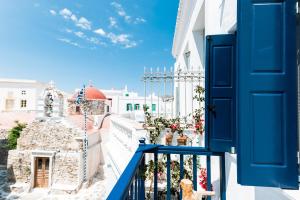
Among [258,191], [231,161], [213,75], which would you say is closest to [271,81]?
[213,75]

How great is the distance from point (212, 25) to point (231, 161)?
9.68 feet

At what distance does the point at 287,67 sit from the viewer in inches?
59.4

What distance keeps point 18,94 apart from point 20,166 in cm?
2999

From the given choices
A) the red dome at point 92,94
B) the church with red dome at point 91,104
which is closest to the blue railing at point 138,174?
the church with red dome at point 91,104

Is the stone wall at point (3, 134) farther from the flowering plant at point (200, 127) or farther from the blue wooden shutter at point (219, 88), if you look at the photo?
the blue wooden shutter at point (219, 88)

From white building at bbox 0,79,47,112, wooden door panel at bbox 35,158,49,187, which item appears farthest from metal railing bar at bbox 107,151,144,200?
white building at bbox 0,79,47,112

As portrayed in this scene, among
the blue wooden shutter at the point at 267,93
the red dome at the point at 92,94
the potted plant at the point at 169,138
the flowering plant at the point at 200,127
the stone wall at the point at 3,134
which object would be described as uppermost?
the red dome at the point at 92,94

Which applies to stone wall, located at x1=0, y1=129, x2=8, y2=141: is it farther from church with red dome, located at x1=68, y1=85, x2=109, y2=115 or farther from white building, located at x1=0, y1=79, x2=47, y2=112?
white building, located at x1=0, y1=79, x2=47, y2=112

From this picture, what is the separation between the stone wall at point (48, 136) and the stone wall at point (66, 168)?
63cm

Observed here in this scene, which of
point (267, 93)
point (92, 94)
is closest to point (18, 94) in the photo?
point (92, 94)

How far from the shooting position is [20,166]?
45.8ft

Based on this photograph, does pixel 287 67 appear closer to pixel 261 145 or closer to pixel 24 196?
pixel 261 145

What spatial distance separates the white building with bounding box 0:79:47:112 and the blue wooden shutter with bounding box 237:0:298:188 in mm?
42883

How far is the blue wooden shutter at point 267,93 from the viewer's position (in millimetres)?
1482
